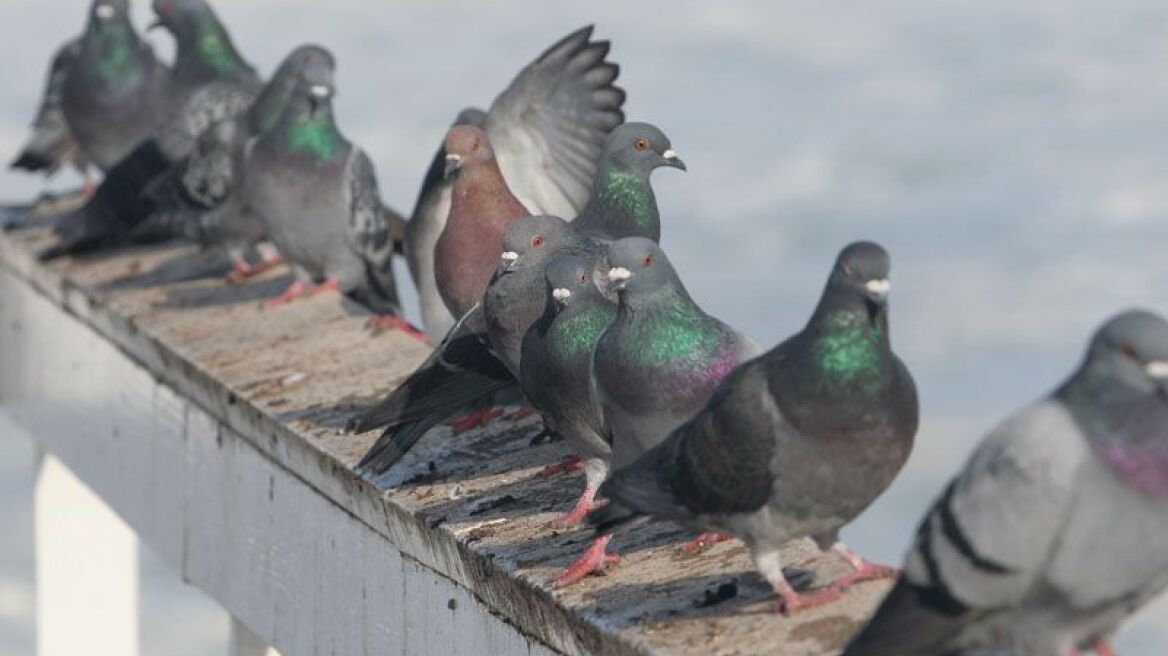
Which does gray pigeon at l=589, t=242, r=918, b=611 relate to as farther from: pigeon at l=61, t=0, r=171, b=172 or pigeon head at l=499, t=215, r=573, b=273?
pigeon at l=61, t=0, r=171, b=172

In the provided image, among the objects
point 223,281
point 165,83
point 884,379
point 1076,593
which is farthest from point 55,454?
point 1076,593

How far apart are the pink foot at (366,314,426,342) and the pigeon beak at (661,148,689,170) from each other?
1394 millimetres

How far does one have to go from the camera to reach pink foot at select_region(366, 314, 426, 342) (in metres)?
8.79

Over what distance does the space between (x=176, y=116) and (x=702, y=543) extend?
6.03 meters

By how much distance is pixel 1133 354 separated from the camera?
15.4 ft

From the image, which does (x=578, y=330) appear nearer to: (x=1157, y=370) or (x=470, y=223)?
(x=470, y=223)

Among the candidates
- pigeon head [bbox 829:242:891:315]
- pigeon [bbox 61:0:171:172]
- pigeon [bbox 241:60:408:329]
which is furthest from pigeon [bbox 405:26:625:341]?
pigeon [bbox 61:0:171:172]

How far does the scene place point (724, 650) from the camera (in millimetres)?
5340

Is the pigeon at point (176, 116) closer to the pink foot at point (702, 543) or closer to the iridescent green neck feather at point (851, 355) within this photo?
the pink foot at point (702, 543)

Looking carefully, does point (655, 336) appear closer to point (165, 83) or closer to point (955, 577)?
point (955, 577)

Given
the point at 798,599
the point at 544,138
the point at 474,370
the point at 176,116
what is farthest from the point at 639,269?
the point at 176,116

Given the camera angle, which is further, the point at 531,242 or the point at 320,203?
the point at 320,203

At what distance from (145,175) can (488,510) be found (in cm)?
522

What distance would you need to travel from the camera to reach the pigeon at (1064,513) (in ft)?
15.3
